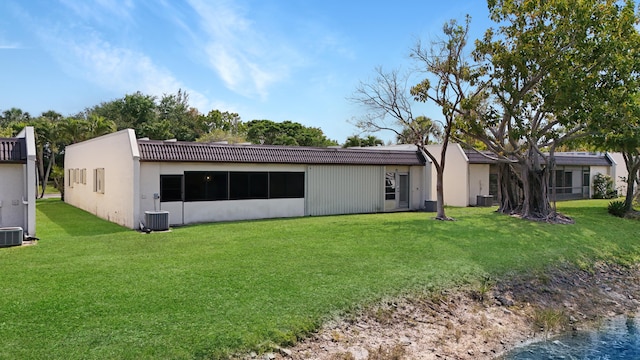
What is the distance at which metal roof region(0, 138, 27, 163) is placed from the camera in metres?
12.2

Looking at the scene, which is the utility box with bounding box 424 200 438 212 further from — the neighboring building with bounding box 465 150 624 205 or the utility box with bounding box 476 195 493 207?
the neighboring building with bounding box 465 150 624 205

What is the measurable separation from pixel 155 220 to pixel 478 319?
30.6ft

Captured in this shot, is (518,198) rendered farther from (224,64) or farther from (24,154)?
(24,154)

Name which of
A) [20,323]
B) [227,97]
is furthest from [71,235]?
[227,97]

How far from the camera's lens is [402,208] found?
2089 cm

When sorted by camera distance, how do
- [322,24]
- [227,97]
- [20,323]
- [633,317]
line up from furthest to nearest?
[227,97] → [322,24] → [633,317] → [20,323]

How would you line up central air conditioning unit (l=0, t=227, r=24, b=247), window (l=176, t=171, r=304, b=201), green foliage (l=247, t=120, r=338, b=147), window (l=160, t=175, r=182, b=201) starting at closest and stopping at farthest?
central air conditioning unit (l=0, t=227, r=24, b=247) → window (l=160, t=175, r=182, b=201) → window (l=176, t=171, r=304, b=201) → green foliage (l=247, t=120, r=338, b=147)

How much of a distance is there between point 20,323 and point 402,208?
16648 mm

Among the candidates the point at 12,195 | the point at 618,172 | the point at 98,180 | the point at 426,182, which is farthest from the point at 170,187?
the point at 618,172

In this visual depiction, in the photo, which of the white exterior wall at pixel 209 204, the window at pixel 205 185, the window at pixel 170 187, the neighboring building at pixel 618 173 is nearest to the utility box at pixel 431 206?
the white exterior wall at pixel 209 204

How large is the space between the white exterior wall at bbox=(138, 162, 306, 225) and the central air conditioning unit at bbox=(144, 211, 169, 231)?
0.77m

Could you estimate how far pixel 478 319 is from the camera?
8422 mm

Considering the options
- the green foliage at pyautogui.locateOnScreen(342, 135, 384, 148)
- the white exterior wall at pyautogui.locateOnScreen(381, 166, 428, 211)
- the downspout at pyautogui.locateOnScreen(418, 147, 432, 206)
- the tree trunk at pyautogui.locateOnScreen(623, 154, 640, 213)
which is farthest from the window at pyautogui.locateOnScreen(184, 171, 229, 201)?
the green foliage at pyautogui.locateOnScreen(342, 135, 384, 148)

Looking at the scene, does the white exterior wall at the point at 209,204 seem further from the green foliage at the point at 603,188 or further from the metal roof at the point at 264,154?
the green foliage at the point at 603,188
